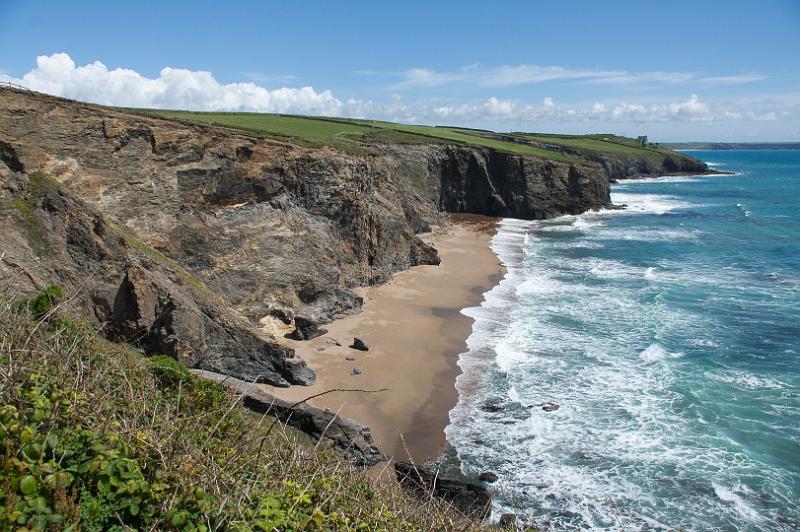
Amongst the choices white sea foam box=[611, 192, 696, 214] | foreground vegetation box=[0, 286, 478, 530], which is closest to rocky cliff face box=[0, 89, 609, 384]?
foreground vegetation box=[0, 286, 478, 530]

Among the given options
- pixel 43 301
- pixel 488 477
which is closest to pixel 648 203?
pixel 488 477

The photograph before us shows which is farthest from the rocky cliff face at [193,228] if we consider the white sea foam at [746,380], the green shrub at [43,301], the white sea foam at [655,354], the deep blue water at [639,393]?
the white sea foam at [746,380]

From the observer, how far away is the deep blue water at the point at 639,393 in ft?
Result: 48.1

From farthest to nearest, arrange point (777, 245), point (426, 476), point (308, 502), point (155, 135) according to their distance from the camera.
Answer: point (777, 245), point (155, 135), point (426, 476), point (308, 502)

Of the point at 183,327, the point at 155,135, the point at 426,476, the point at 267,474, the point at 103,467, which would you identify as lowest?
the point at 426,476

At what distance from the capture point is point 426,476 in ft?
50.0

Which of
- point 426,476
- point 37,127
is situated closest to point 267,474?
point 426,476

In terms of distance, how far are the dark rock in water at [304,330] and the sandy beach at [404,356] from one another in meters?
0.39

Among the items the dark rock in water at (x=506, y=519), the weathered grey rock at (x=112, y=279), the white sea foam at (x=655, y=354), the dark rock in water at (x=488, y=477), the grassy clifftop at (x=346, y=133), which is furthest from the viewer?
the grassy clifftop at (x=346, y=133)

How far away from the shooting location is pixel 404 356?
76.6 ft

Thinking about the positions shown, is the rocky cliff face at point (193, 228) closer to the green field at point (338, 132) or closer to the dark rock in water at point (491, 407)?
the green field at point (338, 132)

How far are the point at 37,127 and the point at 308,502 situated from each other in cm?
2256

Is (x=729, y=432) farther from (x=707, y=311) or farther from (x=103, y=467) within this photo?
(x=103, y=467)

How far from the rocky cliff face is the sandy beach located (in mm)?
1358
